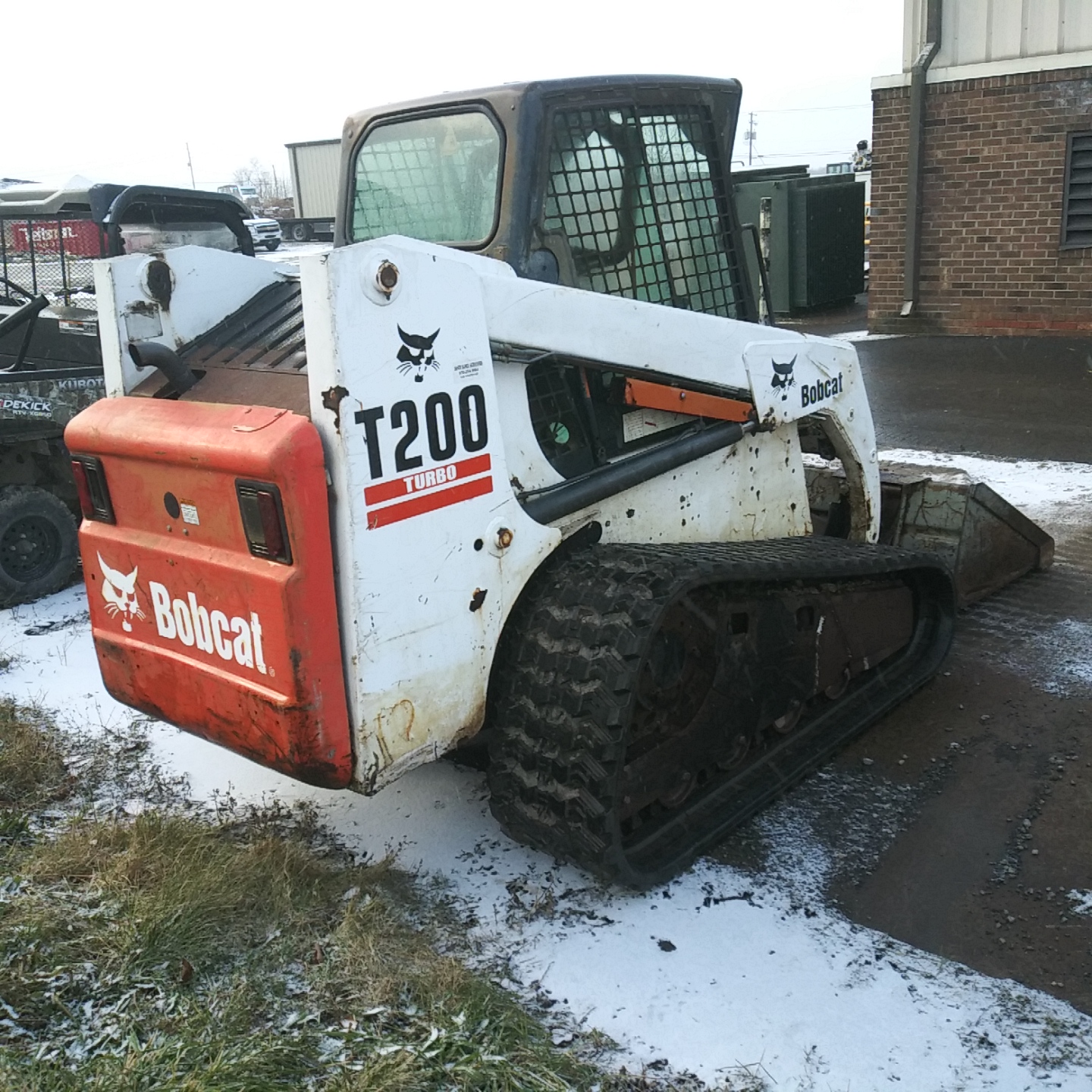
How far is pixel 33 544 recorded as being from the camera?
6168 mm

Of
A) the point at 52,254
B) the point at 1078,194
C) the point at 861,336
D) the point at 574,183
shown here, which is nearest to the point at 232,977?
the point at 574,183

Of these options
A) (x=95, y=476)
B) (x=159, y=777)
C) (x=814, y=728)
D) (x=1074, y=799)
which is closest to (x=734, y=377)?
(x=814, y=728)

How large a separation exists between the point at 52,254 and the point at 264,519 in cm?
495

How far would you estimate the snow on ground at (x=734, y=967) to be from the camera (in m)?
2.66

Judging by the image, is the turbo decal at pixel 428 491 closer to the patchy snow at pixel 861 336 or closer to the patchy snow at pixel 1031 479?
the patchy snow at pixel 1031 479

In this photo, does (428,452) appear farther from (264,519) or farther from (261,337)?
(261,337)

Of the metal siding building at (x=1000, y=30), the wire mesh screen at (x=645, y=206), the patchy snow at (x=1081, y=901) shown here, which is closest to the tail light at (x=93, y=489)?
the wire mesh screen at (x=645, y=206)

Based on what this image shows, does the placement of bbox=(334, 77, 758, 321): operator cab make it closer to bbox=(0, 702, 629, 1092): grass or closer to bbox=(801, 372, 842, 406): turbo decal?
bbox=(801, 372, 842, 406): turbo decal

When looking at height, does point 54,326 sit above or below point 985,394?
above

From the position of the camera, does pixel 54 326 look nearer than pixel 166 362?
No

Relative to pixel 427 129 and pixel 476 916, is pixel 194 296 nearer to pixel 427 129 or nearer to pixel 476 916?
pixel 427 129

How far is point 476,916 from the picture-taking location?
3.25 metres

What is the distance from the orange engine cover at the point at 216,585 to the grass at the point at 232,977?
1.41ft

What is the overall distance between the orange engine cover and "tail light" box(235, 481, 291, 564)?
22 mm
